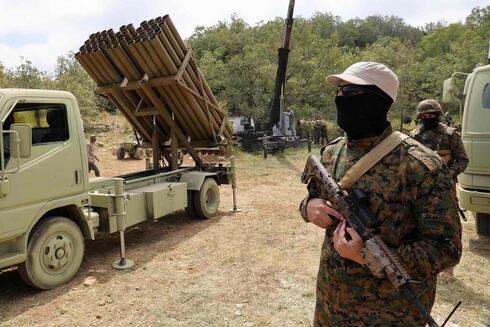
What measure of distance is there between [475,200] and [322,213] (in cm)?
403

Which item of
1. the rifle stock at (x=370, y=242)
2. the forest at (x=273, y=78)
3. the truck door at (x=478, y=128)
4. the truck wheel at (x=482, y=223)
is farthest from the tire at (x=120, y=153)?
the rifle stock at (x=370, y=242)

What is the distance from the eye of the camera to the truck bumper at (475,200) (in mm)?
4883

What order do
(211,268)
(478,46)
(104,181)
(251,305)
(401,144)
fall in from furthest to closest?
(478,46), (104,181), (211,268), (251,305), (401,144)

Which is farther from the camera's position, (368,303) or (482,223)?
(482,223)

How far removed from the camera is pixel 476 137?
5.06 m

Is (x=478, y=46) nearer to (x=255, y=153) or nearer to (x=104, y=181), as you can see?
(x=255, y=153)

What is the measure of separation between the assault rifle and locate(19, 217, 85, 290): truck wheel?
11.3 ft

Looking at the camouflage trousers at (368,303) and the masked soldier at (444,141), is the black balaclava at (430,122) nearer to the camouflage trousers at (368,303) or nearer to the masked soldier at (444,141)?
the masked soldier at (444,141)

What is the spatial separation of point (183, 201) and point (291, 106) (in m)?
16.0

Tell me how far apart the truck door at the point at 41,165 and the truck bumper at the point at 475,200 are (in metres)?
4.52

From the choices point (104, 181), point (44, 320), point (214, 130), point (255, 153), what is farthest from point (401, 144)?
point (255, 153)

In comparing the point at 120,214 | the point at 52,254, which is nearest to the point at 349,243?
the point at 52,254

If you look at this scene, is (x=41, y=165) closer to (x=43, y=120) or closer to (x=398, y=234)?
(x=43, y=120)

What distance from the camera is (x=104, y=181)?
5.49 meters
